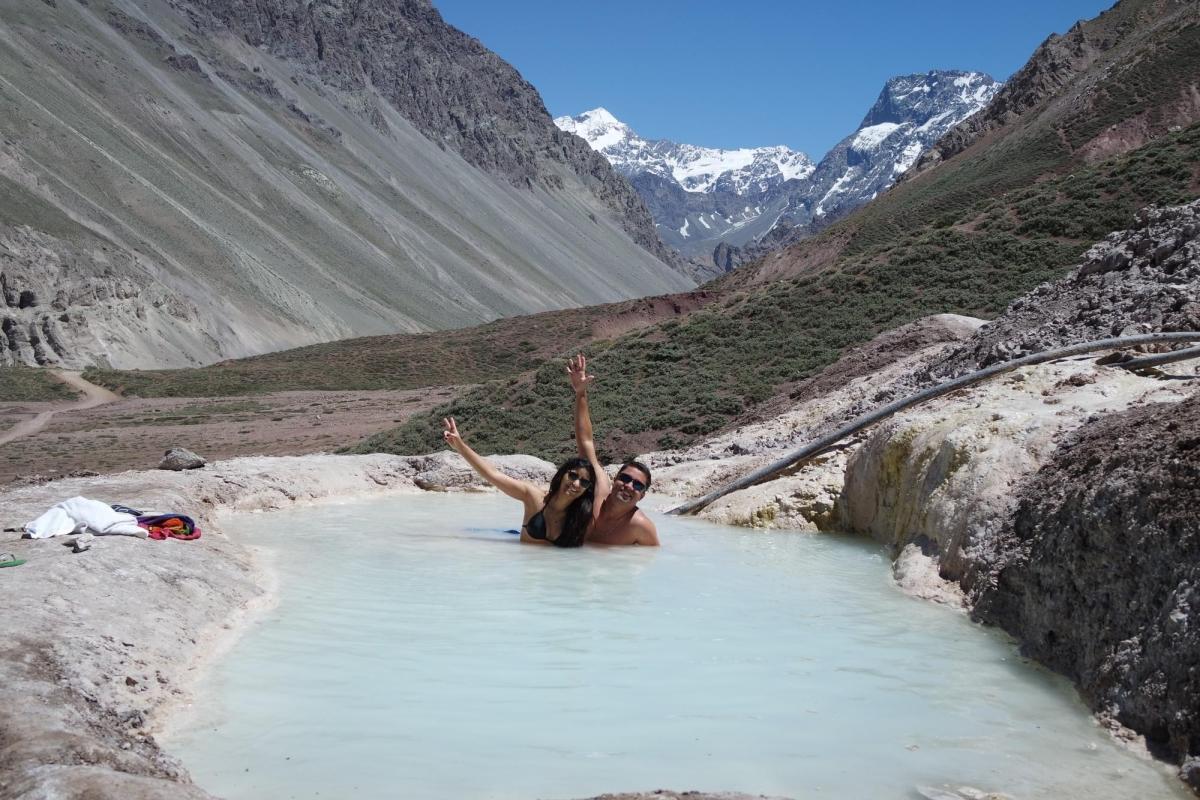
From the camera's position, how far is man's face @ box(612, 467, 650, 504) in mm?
7953

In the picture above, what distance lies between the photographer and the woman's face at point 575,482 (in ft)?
25.7

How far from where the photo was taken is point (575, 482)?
789 cm

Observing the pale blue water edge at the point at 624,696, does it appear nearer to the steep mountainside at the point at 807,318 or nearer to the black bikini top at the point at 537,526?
the black bikini top at the point at 537,526

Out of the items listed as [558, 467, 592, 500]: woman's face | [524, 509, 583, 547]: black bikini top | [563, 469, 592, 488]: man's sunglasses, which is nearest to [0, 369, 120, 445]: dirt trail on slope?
[524, 509, 583, 547]: black bikini top

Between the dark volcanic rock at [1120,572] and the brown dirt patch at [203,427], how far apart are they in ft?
58.0

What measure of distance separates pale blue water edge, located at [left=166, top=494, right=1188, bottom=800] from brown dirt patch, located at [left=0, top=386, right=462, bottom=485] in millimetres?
15539

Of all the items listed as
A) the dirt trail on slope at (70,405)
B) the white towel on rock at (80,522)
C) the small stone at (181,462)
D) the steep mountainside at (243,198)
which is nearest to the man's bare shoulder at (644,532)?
the white towel on rock at (80,522)

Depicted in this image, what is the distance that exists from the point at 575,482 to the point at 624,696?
12.0 ft

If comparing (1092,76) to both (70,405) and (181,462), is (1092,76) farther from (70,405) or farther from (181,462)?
(181,462)

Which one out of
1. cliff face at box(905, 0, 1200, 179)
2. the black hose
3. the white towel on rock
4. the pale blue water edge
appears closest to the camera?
the pale blue water edge

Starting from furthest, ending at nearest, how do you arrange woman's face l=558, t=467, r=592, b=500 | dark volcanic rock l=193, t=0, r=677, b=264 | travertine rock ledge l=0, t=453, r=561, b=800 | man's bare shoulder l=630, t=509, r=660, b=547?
dark volcanic rock l=193, t=0, r=677, b=264 < man's bare shoulder l=630, t=509, r=660, b=547 < woman's face l=558, t=467, r=592, b=500 < travertine rock ledge l=0, t=453, r=561, b=800

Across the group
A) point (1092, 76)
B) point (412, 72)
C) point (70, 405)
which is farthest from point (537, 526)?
point (412, 72)

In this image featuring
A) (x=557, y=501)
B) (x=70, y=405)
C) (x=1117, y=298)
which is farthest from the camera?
(x=70, y=405)

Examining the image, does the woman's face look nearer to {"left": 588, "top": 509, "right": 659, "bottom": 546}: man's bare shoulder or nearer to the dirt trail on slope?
→ {"left": 588, "top": 509, "right": 659, "bottom": 546}: man's bare shoulder
